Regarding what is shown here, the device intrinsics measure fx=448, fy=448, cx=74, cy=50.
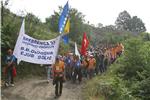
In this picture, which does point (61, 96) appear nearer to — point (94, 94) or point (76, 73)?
point (94, 94)

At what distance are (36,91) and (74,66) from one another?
4.03 m

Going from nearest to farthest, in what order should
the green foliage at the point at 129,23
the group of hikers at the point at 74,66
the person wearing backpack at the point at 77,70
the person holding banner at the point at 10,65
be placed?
the group of hikers at the point at 74,66 → the person holding banner at the point at 10,65 → the person wearing backpack at the point at 77,70 → the green foliage at the point at 129,23

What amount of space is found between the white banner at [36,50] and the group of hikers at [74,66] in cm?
43

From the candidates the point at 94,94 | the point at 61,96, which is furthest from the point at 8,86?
the point at 94,94

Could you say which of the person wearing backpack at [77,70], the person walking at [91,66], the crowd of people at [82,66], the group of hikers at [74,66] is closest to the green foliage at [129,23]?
the group of hikers at [74,66]

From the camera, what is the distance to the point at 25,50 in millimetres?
19188

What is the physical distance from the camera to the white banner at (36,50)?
19125 mm

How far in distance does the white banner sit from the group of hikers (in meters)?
0.43

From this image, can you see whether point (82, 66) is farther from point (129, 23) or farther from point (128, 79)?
point (129, 23)

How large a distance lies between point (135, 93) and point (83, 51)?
5.30 meters

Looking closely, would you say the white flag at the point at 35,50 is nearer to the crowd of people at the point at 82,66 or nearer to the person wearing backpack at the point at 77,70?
the crowd of people at the point at 82,66

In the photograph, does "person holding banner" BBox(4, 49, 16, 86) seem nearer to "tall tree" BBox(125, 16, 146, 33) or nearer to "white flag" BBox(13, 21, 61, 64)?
"white flag" BBox(13, 21, 61, 64)

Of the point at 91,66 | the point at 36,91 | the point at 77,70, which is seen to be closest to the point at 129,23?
the point at 91,66

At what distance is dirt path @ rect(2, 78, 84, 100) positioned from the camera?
1830 centimetres
